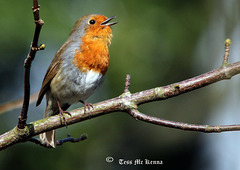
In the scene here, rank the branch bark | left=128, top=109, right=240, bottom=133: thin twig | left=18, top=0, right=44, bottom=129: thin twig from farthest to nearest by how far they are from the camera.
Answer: the branch bark < left=128, top=109, right=240, bottom=133: thin twig < left=18, top=0, right=44, bottom=129: thin twig

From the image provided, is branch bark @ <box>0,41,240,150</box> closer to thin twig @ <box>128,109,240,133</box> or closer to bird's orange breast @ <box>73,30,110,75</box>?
thin twig @ <box>128,109,240,133</box>

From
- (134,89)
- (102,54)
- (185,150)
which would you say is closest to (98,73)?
(102,54)

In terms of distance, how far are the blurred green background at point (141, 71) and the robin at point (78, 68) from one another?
960 mm

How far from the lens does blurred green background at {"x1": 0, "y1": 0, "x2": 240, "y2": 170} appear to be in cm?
473

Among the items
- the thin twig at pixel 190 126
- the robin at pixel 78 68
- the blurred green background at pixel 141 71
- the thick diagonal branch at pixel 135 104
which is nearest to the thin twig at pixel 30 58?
the thick diagonal branch at pixel 135 104

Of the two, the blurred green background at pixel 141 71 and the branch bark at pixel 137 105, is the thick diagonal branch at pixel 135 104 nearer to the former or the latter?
the branch bark at pixel 137 105

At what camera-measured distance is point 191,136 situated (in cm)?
551

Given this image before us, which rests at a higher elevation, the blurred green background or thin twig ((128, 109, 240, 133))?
the blurred green background

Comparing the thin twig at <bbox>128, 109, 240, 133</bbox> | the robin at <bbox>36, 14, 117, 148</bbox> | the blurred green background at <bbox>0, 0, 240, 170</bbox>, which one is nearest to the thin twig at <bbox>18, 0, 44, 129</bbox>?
the thin twig at <bbox>128, 109, 240, 133</bbox>

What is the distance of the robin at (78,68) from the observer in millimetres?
3561

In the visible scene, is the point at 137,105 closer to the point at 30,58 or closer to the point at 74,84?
the point at 30,58

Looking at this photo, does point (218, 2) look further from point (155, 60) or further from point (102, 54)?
point (102, 54)

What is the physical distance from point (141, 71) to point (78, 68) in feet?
5.87

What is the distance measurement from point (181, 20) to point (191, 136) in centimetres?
188
